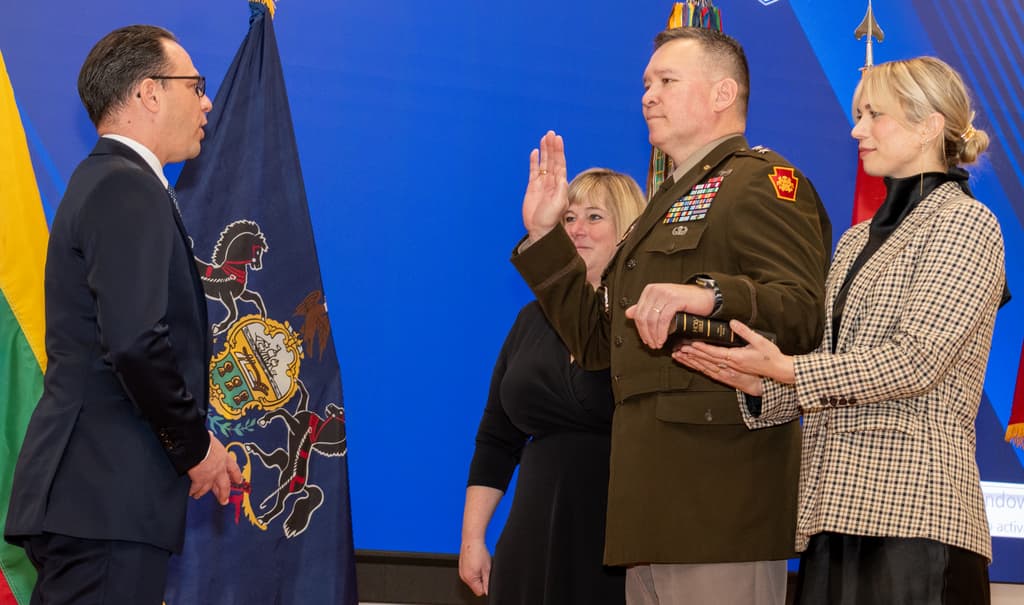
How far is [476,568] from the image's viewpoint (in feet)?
8.85

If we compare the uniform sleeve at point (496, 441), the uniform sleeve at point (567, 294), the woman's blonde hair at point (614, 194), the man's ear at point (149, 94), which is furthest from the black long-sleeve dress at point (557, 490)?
the man's ear at point (149, 94)

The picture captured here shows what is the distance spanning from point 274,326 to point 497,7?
55.4 inches

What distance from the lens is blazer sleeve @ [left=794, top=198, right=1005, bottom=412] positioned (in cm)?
161

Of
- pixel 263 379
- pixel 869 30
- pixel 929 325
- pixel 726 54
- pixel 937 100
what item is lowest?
pixel 263 379

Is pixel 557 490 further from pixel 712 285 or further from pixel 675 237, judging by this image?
pixel 712 285

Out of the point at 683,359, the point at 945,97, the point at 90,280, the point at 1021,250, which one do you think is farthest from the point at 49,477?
the point at 1021,250

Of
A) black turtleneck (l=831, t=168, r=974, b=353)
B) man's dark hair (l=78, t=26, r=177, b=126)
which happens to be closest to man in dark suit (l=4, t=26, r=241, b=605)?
man's dark hair (l=78, t=26, r=177, b=126)

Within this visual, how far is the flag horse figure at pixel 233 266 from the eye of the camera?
2.89 meters

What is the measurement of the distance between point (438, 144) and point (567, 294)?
1.58m

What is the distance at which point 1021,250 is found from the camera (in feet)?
12.1

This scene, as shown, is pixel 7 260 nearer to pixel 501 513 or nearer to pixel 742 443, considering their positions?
pixel 501 513

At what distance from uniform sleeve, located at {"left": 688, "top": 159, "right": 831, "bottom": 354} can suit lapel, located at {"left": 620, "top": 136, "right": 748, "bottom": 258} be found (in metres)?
0.10

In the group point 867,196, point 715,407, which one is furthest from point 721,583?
point 867,196

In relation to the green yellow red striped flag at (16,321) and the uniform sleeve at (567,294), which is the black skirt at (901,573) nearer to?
the uniform sleeve at (567,294)
